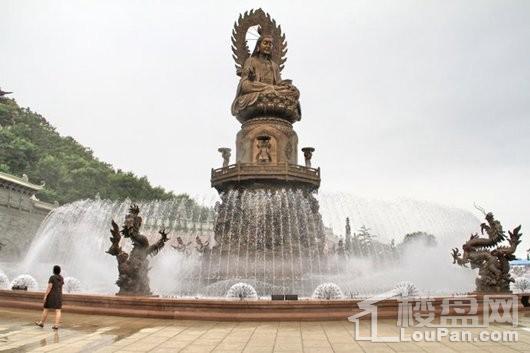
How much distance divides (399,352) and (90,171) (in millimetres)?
59632

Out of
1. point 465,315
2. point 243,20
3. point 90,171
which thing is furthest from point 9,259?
point 465,315

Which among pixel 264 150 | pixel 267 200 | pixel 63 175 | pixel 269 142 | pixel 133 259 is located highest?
pixel 63 175

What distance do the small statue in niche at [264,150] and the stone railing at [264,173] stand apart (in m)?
1.34

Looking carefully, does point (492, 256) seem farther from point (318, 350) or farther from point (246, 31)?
point (246, 31)

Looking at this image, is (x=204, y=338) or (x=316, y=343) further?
(x=204, y=338)

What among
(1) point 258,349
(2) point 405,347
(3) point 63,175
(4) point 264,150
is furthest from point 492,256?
(3) point 63,175

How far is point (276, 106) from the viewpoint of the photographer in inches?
1059

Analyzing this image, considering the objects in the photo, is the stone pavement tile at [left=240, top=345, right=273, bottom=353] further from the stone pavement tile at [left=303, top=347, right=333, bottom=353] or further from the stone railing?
the stone railing

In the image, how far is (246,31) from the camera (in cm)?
3131

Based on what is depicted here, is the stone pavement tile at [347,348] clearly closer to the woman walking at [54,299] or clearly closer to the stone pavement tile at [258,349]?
the stone pavement tile at [258,349]

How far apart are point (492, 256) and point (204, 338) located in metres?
10.9

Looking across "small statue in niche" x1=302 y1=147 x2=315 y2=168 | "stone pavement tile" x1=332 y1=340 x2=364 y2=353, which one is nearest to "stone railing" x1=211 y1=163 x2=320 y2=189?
"small statue in niche" x1=302 y1=147 x2=315 y2=168

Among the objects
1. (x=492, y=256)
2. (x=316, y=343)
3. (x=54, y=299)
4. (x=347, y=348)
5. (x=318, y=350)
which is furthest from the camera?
(x=492, y=256)

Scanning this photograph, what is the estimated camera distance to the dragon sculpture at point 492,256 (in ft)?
48.7
